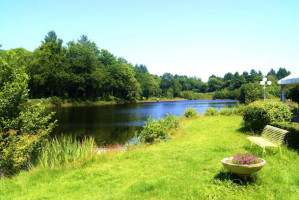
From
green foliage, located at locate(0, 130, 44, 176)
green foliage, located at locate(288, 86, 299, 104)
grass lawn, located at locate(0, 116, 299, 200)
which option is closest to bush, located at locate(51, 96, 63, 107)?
green foliage, located at locate(0, 130, 44, 176)

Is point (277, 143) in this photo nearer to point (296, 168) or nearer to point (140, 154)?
point (296, 168)

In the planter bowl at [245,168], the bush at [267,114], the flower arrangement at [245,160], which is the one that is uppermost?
the bush at [267,114]

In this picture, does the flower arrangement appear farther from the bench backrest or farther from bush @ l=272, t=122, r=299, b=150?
bush @ l=272, t=122, r=299, b=150

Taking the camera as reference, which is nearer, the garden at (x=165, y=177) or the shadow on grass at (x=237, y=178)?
the garden at (x=165, y=177)

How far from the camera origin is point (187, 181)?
4.78m

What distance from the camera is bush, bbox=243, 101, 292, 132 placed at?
8414 millimetres

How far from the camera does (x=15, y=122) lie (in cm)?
712

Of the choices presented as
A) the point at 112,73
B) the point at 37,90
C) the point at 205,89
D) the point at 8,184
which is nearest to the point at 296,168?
the point at 8,184

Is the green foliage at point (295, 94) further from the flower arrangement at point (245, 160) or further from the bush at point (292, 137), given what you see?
the flower arrangement at point (245, 160)

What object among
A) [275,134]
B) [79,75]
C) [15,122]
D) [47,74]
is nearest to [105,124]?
[15,122]

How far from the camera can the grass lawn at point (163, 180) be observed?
4168 mm

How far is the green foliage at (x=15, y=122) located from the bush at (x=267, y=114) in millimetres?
9220

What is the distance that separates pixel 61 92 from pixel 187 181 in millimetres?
52957

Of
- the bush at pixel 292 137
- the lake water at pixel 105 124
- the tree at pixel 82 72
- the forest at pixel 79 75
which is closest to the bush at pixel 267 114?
Result: the bush at pixel 292 137
